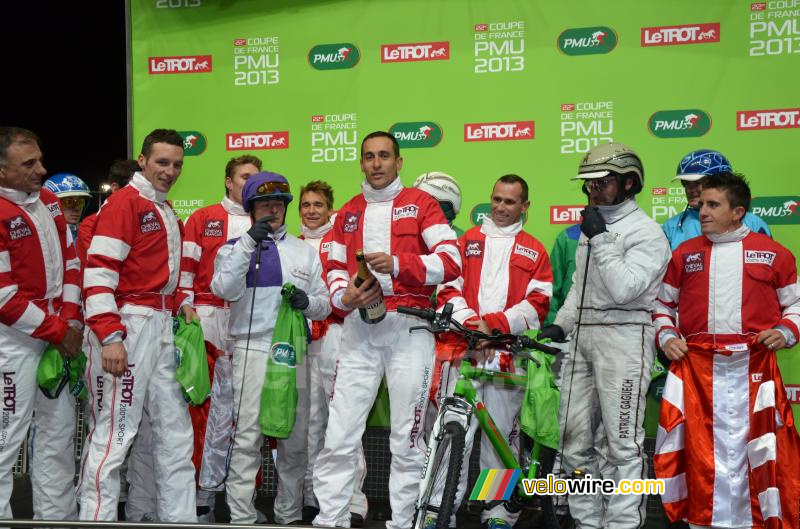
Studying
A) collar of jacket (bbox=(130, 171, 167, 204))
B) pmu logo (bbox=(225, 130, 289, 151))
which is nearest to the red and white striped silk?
collar of jacket (bbox=(130, 171, 167, 204))

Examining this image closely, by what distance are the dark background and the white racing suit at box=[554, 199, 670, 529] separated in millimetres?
7196

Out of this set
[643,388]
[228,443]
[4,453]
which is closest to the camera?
[4,453]

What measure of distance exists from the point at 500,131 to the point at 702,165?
5.14 ft

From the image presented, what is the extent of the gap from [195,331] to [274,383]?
→ 473 mm

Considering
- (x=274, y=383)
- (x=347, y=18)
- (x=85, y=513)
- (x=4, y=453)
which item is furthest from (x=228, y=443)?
(x=347, y=18)

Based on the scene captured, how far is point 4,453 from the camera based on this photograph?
3.53 m

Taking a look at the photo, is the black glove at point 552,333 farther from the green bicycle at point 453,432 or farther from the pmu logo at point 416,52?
the pmu logo at point 416,52

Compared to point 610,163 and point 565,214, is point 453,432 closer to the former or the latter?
point 610,163

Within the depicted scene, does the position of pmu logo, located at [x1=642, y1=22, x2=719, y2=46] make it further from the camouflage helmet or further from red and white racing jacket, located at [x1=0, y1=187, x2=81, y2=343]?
red and white racing jacket, located at [x1=0, y1=187, x2=81, y2=343]

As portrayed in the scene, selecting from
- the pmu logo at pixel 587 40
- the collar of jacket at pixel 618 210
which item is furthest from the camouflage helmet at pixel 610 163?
the pmu logo at pixel 587 40

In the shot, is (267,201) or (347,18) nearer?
(267,201)

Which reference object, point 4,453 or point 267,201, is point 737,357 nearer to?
point 267,201

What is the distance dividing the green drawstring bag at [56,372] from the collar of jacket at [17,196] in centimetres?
68

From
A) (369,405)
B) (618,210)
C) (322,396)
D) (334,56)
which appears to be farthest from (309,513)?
(334,56)
